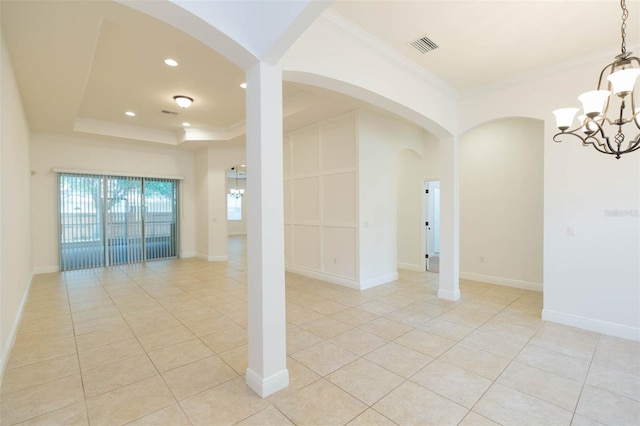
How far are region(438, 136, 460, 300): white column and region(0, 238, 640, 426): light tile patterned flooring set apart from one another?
0.37 metres

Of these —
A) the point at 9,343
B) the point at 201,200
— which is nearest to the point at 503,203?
the point at 9,343

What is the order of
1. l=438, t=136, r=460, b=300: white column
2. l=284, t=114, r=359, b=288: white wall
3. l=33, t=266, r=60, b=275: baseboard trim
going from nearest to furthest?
l=438, t=136, r=460, b=300: white column < l=284, t=114, r=359, b=288: white wall < l=33, t=266, r=60, b=275: baseboard trim

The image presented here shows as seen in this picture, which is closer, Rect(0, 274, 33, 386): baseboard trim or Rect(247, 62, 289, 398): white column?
Rect(247, 62, 289, 398): white column

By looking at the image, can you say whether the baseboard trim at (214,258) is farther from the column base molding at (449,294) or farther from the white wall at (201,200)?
the column base molding at (449,294)

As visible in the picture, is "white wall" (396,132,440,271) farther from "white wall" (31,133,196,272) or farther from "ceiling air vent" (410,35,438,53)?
"white wall" (31,133,196,272)

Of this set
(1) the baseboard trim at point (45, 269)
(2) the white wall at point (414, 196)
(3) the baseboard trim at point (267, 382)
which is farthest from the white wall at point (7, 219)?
(2) the white wall at point (414, 196)

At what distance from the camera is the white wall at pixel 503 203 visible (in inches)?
209

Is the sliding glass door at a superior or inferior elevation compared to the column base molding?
superior

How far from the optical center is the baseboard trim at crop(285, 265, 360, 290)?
5.50 metres

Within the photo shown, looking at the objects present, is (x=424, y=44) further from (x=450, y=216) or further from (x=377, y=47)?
(x=450, y=216)

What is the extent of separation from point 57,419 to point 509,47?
211 inches

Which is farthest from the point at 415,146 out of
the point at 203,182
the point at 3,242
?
the point at 3,242

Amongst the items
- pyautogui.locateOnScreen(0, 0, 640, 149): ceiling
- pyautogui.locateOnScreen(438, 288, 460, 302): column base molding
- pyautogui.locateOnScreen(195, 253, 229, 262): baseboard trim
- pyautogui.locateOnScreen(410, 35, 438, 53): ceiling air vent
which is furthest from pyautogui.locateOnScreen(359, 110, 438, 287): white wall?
pyautogui.locateOnScreen(195, 253, 229, 262): baseboard trim

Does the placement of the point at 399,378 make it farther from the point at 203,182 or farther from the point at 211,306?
the point at 203,182
